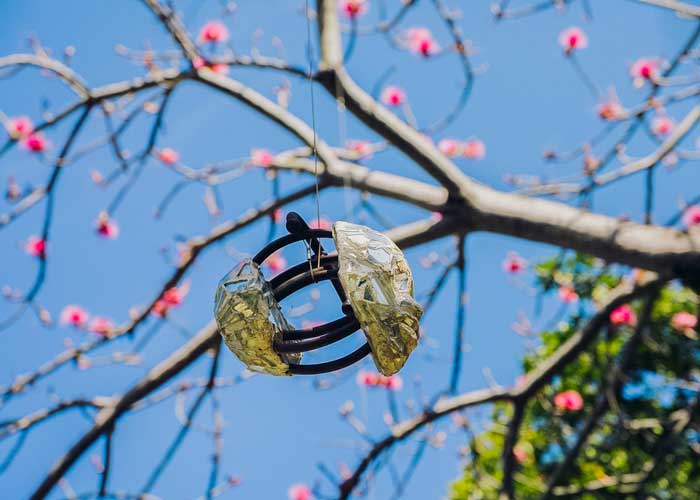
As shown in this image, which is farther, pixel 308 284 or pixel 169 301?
pixel 169 301

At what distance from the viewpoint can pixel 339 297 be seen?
1.20 m

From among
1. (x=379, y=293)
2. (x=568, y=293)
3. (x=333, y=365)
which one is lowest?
Result: (x=568, y=293)

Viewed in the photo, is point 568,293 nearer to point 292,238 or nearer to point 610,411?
point 610,411

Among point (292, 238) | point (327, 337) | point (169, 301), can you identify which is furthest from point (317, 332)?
point (169, 301)

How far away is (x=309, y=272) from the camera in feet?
3.82

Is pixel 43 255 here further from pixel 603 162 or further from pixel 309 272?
pixel 603 162

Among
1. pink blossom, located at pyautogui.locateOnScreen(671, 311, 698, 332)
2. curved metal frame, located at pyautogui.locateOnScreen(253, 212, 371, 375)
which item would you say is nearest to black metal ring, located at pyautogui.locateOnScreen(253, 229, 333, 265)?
curved metal frame, located at pyautogui.locateOnScreen(253, 212, 371, 375)

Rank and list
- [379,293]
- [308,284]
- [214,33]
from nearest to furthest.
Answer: [379,293], [308,284], [214,33]

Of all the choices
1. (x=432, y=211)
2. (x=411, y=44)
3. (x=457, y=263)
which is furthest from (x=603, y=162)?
(x=411, y=44)

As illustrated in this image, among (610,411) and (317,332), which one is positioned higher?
(317,332)

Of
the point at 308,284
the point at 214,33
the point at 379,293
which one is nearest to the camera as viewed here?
the point at 379,293

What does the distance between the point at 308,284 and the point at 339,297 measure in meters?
0.06

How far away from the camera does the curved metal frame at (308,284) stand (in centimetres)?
110

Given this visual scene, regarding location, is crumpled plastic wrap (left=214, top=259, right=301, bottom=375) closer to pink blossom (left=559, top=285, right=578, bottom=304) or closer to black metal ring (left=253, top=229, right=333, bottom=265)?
black metal ring (left=253, top=229, right=333, bottom=265)
